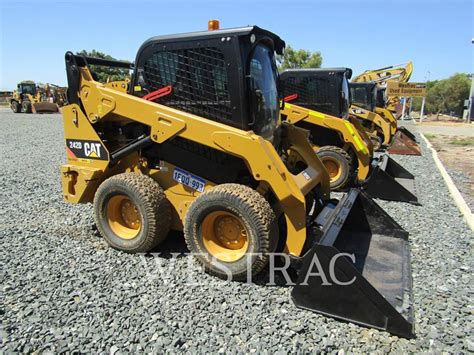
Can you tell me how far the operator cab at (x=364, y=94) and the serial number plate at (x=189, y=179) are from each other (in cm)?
1016

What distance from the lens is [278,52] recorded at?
4.22 metres

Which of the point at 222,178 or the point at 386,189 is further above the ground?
the point at 222,178

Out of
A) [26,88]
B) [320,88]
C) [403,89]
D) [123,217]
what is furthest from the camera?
[26,88]

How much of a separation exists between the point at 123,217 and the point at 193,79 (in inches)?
66.6

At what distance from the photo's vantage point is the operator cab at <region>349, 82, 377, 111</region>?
40.9 feet

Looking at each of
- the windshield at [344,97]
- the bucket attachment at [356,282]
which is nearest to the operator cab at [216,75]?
the bucket attachment at [356,282]

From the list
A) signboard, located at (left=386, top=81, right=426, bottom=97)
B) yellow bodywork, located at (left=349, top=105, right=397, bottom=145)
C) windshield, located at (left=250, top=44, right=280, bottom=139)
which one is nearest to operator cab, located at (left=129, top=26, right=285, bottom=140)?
windshield, located at (left=250, top=44, right=280, bottom=139)

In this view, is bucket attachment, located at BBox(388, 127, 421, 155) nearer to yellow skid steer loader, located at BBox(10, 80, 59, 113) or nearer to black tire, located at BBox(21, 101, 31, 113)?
yellow skid steer loader, located at BBox(10, 80, 59, 113)

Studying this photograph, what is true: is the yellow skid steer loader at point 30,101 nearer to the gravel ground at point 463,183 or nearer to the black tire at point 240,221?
the gravel ground at point 463,183

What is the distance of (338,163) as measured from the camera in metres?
6.96

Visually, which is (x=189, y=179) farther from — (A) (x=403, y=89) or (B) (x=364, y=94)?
(A) (x=403, y=89)

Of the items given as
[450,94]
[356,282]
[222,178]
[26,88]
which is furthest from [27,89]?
[450,94]

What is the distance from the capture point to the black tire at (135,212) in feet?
12.0

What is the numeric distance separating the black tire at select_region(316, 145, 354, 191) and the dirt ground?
200cm
